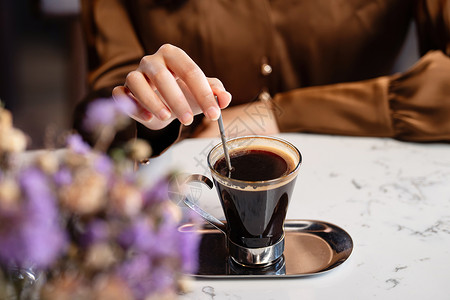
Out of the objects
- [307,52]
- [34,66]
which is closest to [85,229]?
[307,52]

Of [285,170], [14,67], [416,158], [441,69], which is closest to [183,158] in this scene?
[285,170]

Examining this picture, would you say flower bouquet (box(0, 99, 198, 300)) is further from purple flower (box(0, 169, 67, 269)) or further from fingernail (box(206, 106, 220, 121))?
fingernail (box(206, 106, 220, 121))

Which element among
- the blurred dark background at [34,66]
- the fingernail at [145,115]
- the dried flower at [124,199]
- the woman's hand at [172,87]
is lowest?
the blurred dark background at [34,66]

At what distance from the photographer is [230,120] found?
0.92 metres

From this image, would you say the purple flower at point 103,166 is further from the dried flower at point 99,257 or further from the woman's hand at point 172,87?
the woman's hand at point 172,87

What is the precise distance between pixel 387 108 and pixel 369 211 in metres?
0.28

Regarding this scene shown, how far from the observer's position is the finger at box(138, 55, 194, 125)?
594 millimetres

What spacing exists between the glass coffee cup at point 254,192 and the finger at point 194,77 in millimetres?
47

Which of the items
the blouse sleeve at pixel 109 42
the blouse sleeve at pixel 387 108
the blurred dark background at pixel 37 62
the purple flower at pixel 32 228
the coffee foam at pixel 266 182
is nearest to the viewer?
the purple flower at pixel 32 228

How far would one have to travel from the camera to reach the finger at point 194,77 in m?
0.57

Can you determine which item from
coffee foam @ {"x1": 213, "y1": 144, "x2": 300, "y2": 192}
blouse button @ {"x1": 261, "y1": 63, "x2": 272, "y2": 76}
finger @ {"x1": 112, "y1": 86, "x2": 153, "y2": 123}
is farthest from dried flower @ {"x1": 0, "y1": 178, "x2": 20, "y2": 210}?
blouse button @ {"x1": 261, "y1": 63, "x2": 272, "y2": 76}

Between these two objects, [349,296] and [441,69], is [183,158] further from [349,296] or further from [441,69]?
[441,69]

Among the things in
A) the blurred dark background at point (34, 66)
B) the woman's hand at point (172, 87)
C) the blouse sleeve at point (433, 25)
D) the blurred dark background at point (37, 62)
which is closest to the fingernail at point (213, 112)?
the woman's hand at point (172, 87)

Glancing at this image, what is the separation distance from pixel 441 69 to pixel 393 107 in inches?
4.4
